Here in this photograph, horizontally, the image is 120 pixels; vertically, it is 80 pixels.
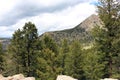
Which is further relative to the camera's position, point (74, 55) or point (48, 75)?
point (74, 55)

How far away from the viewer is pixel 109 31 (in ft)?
129

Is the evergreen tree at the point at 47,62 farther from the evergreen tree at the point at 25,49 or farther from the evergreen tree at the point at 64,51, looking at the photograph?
the evergreen tree at the point at 64,51

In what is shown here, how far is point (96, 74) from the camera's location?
49.9 meters

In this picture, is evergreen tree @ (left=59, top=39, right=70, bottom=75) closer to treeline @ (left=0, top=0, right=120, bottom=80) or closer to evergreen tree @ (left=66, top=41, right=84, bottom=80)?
treeline @ (left=0, top=0, right=120, bottom=80)

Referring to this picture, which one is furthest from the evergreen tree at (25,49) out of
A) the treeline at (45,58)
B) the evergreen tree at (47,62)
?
the evergreen tree at (47,62)

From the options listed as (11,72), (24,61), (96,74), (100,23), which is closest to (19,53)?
(24,61)

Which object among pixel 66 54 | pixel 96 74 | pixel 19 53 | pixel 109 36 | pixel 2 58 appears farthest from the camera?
pixel 2 58

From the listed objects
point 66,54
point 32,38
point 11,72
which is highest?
point 32,38

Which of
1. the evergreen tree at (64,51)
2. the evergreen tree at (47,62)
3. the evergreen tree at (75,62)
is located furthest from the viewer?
the evergreen tree at (64,51)

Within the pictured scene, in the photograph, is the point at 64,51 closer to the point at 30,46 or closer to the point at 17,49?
the point at 30,46

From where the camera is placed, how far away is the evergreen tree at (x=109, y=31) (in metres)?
39.1

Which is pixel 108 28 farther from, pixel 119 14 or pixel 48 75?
pixel 48 75

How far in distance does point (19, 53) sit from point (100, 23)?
23.5 metres

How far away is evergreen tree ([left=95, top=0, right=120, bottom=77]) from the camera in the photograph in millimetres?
39062
